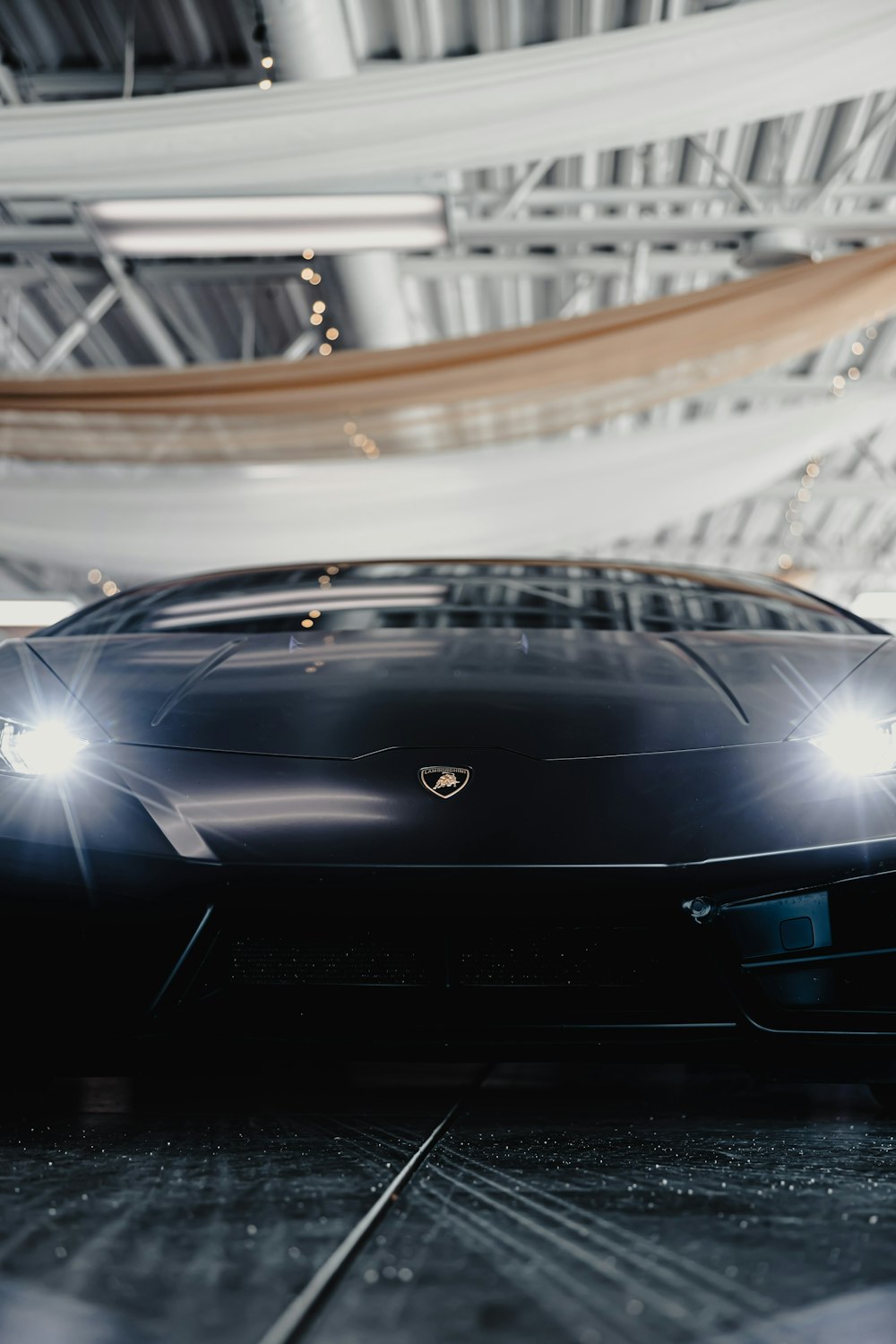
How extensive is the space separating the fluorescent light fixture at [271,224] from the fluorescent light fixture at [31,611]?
10541mm

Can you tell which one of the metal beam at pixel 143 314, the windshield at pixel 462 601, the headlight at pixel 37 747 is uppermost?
the metal beam at pixel 143 314

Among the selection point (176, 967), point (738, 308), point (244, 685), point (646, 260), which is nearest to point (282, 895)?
point (176, 967)

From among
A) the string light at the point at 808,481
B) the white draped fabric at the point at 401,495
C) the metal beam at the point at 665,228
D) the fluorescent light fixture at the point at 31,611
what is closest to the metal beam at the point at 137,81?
the metal beam at the point at 665,228

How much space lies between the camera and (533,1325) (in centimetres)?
65

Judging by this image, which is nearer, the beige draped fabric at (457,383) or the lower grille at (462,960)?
the lower grille at (462,960)

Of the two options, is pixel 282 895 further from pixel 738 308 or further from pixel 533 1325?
pixel 738 308

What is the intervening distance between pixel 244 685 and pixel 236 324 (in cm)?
882

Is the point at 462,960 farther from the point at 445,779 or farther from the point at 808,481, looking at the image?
the point at 808,481

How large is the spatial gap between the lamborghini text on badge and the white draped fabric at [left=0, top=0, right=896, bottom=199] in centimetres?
358

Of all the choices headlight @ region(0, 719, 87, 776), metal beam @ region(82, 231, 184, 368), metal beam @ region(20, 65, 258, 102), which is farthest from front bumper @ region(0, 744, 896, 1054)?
metal beam @ region(82, 231, 184, 368)

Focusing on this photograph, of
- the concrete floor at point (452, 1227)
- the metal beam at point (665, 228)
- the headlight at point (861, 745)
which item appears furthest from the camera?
the metal beam at point (665, 228)

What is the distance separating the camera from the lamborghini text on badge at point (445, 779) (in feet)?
4.51

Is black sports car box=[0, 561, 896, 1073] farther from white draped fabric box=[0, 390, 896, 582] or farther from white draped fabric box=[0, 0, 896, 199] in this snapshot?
white draped fabric box=[0, 390, 896, 582]

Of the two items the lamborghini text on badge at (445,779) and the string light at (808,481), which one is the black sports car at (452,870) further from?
the string light at (808,481)
